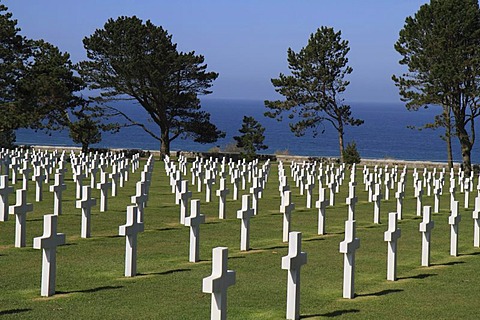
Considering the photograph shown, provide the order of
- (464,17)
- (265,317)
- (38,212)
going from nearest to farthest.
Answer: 1. (265,317)
2. (38,212)
3. (464,17)

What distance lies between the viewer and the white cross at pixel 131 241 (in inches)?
440

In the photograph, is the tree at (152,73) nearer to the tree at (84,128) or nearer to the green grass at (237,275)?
the tree at (84,128)

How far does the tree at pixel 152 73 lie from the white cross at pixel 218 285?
3815cm

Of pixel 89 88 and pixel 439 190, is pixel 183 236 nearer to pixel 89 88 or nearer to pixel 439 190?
pixel 439 190

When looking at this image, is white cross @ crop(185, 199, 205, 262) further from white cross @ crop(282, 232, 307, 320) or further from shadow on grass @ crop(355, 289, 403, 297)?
white cross @ crop(282, 232, 307, 320)

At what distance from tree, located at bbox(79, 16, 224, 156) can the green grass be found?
1135 inches

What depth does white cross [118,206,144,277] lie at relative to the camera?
36.6ft

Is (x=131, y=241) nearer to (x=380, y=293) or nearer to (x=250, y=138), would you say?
(x=380, y=293)

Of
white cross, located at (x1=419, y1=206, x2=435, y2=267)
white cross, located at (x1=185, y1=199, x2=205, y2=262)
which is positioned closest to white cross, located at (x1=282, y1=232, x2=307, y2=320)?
white cross, located at (x1=185, y1=199, x2=205, y2=262)

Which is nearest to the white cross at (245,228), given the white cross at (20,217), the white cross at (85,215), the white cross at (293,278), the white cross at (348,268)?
the white cross at (85,215)

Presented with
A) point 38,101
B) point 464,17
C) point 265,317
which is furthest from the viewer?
point 38,101

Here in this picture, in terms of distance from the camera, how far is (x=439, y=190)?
2106 centimetres

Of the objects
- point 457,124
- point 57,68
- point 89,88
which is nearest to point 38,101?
point 57,68

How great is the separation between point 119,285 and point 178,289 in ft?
2.28
